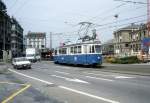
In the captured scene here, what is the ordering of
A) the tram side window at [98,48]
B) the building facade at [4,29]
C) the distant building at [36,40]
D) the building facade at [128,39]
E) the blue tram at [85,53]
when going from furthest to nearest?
the distant building at [36,40] → the building facade at [4,29] → the building facade at [128,39] → the tram side window at [98,48] → the blue tram at [85,53]

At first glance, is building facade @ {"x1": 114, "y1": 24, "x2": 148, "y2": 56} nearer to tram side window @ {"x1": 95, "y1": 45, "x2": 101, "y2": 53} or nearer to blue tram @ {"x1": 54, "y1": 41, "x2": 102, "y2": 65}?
blue tram @ {"x1": 54, "y1": 41, "x2": 102, "y2": 65}

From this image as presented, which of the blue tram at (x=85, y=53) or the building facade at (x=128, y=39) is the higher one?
the building facade at (x=128, y=39)

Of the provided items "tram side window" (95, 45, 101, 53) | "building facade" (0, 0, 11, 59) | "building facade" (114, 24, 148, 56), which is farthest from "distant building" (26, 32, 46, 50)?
"tram side window" (95, 45, 101, 53)

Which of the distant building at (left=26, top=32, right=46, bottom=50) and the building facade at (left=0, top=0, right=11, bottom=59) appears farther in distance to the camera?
the distant building at (left=26, top=32, right=46, bottom=50)

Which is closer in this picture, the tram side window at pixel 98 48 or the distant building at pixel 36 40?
the tram side window at pixel 98 48

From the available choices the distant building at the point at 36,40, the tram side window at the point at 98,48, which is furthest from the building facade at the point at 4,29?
the tram side window at the point at 98,48

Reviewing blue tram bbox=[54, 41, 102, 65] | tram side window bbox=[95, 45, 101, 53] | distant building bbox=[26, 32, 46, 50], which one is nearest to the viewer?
blue tram bbox=[54, 41, 102, 65]

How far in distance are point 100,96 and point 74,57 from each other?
1313 inches

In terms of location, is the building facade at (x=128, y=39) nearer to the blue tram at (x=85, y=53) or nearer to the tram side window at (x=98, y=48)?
the blue tram at (x=85, y=53)

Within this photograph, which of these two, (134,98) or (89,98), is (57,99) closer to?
(89,98)

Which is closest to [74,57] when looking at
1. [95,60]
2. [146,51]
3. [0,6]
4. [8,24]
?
[95,60]

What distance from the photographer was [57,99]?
14.1 meters

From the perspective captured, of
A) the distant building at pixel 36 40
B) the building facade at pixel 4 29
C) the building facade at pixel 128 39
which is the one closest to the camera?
the building facade at pixel 128 39

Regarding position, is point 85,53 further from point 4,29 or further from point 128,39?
point 4,29
